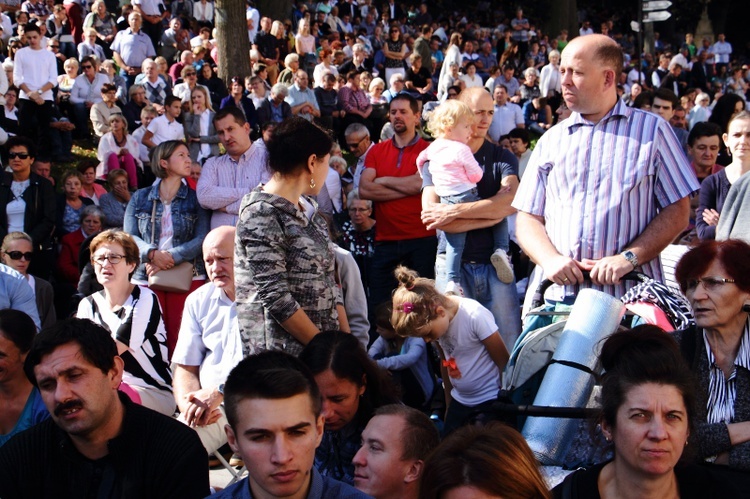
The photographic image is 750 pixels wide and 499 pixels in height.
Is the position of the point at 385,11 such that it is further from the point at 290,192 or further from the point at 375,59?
the point at 290,192

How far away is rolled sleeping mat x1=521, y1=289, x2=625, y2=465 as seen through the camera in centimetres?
329

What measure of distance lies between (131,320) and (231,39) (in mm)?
10711

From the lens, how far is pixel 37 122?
12.3m

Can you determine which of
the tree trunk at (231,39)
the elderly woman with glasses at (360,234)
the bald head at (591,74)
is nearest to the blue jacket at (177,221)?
the elderly woman with glasses at (360,234)

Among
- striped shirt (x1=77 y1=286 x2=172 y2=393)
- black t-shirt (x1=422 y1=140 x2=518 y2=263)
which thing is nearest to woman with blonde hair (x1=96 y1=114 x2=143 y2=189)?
striped shirt (x1=77 y1=286 x2=172 y2=393)

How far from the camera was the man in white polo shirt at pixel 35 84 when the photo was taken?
39.8 feet

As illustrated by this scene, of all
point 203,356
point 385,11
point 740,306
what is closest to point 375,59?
point 385,11

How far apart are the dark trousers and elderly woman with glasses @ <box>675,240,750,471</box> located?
405 inches

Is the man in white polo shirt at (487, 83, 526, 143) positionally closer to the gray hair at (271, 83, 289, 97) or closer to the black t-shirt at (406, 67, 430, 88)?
the black t-shirt at (406, 67, 430, 88)

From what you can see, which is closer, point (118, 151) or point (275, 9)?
point (118, 151)

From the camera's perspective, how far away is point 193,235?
652 cm

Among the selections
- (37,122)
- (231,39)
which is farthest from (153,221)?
(231,39)

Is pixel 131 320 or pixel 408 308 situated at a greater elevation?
pixel 408 308

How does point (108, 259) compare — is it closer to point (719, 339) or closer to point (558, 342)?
point (558, 342)
